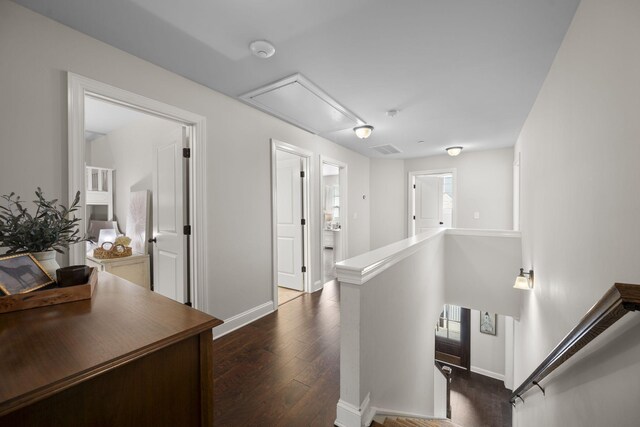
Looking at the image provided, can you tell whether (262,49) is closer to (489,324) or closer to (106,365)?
(106,365)

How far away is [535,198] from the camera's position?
2535 millimetres

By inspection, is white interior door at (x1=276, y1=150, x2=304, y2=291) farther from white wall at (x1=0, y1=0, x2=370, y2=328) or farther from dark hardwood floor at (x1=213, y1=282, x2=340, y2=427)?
dark hardwood floor at (x1=213, y1=282, x2=340, y2=427)

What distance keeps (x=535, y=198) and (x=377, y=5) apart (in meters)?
2.27

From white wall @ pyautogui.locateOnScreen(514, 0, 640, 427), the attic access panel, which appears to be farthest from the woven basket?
white wall @ pyautogui.locateOnScreen(514, 0, 640, 427)

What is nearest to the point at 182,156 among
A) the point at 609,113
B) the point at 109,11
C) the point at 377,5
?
the point at 109,11

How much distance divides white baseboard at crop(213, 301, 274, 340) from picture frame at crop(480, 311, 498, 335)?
4.85 m

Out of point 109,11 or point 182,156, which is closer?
point 109,11

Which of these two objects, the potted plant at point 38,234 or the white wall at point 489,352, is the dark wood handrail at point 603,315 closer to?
the potted plant at point 38,234

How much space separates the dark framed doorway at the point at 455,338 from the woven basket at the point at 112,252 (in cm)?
575

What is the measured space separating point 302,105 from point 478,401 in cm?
575

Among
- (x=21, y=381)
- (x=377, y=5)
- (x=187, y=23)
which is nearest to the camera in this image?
(x=21, y=381)

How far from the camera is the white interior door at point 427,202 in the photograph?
19.6 feet

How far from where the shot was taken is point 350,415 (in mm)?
1562

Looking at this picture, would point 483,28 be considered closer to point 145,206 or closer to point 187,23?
point 187,23
